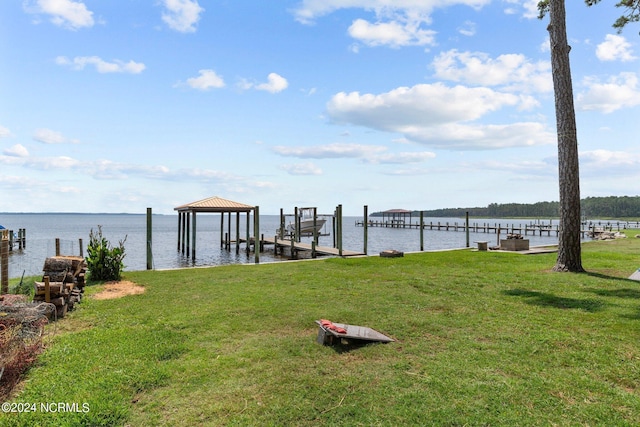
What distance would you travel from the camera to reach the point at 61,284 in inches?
283

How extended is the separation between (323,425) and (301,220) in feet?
114

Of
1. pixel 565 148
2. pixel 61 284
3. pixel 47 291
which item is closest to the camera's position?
pixel 47 291

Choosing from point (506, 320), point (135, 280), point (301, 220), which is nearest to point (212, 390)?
point (506, 320)

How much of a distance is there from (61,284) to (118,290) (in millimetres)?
2693

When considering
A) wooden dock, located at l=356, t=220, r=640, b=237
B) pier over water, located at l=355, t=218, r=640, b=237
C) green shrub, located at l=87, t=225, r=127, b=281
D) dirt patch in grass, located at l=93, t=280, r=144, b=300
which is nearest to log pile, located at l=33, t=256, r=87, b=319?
dirt patch in grass, located at l=93, t=280, r=144, b=300

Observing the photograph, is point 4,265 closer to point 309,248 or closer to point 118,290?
point 118,290

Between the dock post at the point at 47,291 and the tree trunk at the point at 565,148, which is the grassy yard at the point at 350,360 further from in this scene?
the tree trunk at the point at 565,148

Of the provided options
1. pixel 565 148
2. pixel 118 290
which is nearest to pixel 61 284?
pixel 118 290

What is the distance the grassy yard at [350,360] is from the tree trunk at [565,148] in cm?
227

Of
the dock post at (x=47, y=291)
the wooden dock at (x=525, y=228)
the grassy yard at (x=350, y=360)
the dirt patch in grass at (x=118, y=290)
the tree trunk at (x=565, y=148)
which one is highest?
the tree trunk at (x=565, y=148)

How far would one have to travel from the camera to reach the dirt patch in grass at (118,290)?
917cm

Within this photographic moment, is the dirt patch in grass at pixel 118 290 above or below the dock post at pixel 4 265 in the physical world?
below

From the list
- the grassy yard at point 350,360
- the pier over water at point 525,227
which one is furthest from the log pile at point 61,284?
the pier over water at point 525,227

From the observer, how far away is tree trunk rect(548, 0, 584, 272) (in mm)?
11211
